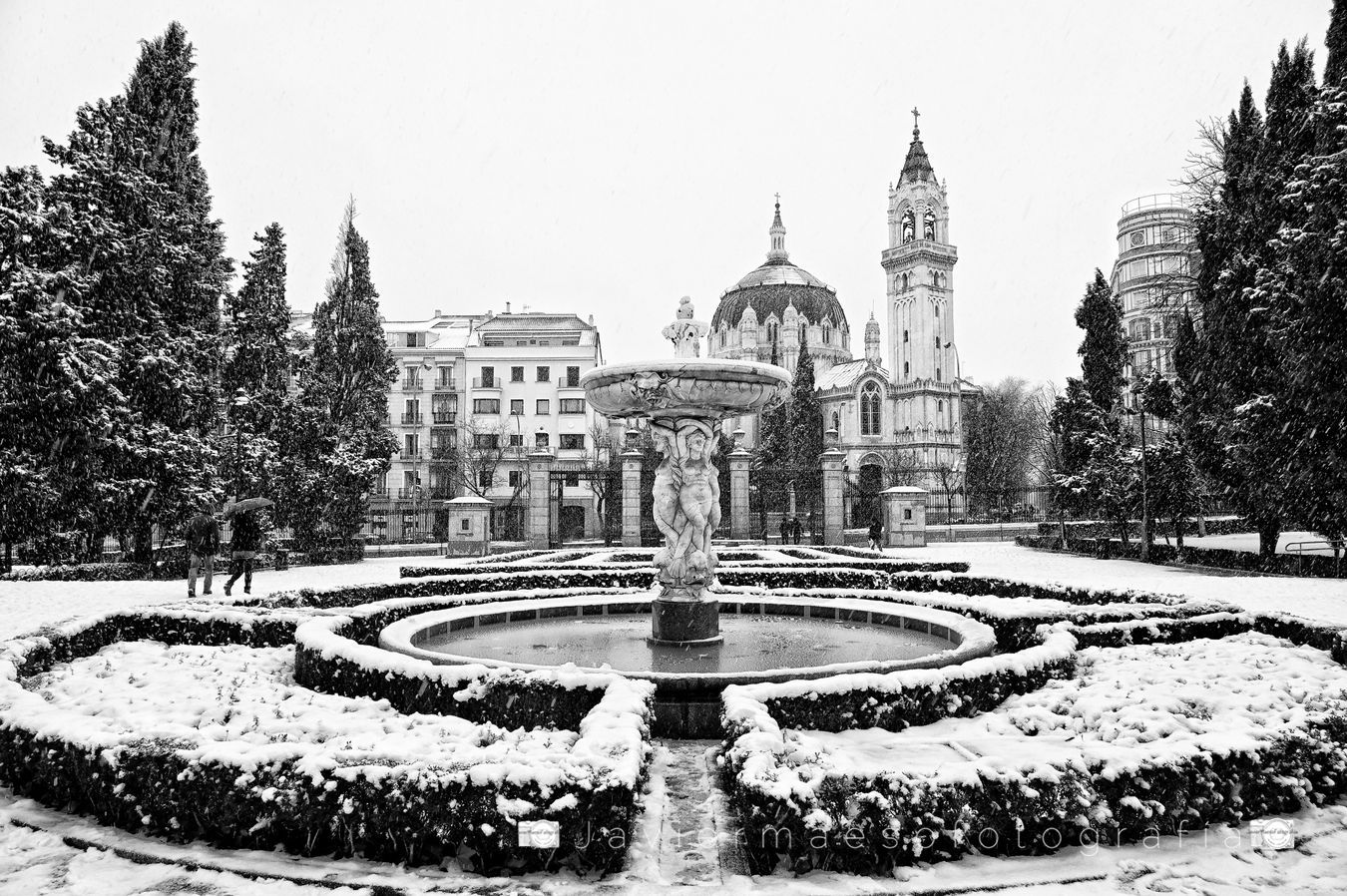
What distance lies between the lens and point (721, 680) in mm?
6102

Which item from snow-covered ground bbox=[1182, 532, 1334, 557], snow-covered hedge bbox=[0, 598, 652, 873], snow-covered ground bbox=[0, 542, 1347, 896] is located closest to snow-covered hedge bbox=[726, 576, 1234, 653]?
snow-covered ground bbox=[0, 542, 1347, 896]

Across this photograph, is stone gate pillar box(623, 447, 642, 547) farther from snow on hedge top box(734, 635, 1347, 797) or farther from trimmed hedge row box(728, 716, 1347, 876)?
trimmed hedge row box(728, 716, 1347, 876)

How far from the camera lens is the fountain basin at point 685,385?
7.80 metres

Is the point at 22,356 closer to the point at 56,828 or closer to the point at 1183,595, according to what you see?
the point at 56,828

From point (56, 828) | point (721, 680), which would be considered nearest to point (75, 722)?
point (56, 828)

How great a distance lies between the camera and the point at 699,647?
8.29 meters

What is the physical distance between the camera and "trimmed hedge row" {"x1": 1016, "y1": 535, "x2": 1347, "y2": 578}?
1728 cm

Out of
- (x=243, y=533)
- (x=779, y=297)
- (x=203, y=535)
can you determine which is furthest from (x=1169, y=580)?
(x=779, y=297)

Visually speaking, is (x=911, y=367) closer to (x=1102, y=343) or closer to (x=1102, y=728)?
(x=1102, y=343)

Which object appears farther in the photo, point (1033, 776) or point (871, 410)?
point (871, 410)

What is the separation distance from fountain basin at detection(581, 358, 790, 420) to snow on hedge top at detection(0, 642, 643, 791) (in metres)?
3.45

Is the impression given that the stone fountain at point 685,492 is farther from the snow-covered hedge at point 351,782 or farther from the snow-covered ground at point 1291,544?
the snow-covered ground at point 1291,544

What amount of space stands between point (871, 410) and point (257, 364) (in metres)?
52.8

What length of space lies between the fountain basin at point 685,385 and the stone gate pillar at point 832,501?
790 inches
